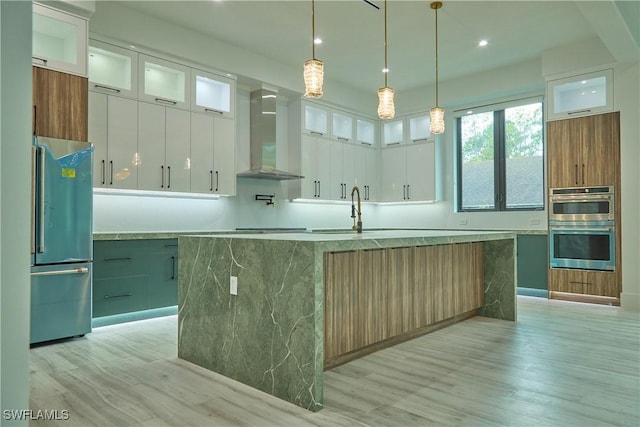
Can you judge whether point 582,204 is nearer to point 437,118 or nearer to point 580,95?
point 580,95

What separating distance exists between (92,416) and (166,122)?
3.36 m

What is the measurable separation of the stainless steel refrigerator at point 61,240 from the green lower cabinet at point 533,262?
5018mm

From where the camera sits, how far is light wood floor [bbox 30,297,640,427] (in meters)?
2.07

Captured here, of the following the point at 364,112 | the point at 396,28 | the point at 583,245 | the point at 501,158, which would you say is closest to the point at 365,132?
the point at 364,112

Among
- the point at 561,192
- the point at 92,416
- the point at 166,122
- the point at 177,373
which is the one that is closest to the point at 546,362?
the point at 177,373

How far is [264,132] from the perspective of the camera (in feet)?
18.8

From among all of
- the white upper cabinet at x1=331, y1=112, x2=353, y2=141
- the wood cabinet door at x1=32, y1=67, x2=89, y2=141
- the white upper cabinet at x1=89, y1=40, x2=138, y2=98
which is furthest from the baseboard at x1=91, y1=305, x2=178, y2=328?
the white upper cabinet at x1=331, y1=112, x2=353, y2=141

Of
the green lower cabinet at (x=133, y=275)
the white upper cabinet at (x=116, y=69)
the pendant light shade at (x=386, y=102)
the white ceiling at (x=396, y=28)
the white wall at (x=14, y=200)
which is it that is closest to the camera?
the white wall at (x=14, y=200)

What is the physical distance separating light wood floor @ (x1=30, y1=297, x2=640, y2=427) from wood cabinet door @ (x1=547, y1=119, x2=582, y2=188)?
7.32 ft

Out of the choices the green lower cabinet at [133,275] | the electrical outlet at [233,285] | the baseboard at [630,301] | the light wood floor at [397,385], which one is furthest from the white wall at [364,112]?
the electrical outlet at [233,285]

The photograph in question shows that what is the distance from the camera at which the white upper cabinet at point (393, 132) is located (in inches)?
289

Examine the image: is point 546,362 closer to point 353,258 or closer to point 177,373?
point 353,258

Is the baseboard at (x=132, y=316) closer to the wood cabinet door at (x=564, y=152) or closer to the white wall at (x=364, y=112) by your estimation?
the white wall at (x=364, y=112)

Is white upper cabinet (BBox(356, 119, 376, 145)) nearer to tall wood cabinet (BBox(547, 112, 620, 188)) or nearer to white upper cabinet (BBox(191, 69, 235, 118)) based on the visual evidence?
white upper cabinet (BBox(191, 69, 235, 118))
